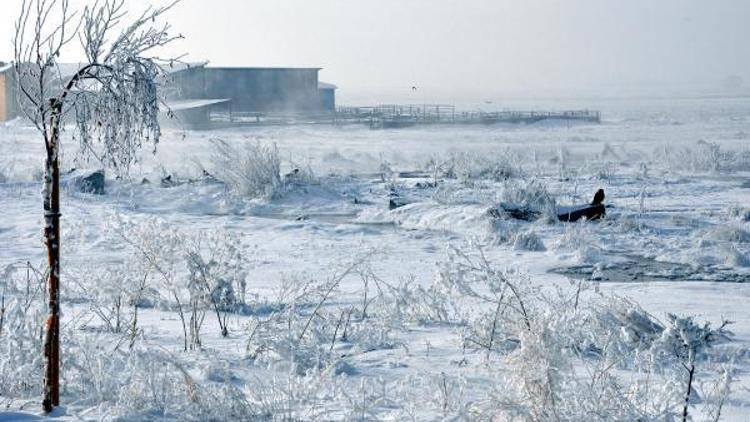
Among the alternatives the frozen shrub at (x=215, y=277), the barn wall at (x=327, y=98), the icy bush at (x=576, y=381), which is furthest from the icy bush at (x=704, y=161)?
the barn wall at (x=327, y=98)

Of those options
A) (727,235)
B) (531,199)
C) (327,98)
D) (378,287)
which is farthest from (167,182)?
(327,98)

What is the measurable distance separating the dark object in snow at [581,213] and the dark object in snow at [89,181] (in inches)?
462

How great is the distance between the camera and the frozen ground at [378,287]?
6070mm

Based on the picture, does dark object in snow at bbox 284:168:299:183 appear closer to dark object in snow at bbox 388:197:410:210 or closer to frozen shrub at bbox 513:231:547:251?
dark object in snow at bbox 388:197:410:210

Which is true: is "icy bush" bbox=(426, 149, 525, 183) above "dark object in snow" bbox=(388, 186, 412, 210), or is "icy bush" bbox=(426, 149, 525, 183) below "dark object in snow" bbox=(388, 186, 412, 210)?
above

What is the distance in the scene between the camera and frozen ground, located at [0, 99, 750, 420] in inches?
239

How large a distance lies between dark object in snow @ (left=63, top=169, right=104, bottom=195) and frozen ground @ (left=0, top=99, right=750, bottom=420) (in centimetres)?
41

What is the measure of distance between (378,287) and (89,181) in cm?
1709

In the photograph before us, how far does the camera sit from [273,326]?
7.83m

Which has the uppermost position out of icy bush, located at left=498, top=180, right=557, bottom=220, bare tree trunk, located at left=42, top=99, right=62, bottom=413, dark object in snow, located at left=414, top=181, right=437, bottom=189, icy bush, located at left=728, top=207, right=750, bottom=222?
bare tree trunk, located at left=42, top=99, right=62, bottom=413

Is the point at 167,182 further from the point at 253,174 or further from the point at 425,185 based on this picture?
the point at 425,185

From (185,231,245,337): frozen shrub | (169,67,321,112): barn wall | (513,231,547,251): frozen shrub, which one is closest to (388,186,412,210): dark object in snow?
(513,231,547,251): frozen shrub

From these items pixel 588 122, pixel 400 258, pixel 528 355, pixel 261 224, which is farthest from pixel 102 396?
pixel 588 122

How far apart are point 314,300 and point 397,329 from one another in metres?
2.19
